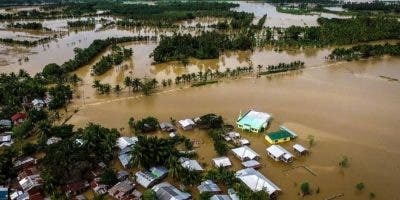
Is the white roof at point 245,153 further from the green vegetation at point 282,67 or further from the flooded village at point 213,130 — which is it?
the green vegetation at point 282,67

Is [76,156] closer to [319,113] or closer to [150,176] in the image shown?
[150,176]

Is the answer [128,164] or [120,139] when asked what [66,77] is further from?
[128,164]

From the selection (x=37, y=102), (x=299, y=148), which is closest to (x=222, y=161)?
(x=299, y=148)

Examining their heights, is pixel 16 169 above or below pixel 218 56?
below

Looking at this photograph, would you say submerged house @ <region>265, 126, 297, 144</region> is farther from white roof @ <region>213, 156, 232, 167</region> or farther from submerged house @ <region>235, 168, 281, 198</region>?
submerged house @ <region>235, 168, 281, 198</region>

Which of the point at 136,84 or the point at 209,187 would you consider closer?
the point at 209,187

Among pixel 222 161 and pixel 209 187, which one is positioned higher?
pixel 222 161

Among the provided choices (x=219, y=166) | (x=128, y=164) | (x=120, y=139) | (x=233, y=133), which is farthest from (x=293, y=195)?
(x=120, y=139)

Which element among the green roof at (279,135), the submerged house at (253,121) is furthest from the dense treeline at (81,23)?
the green roof at (279,135)
